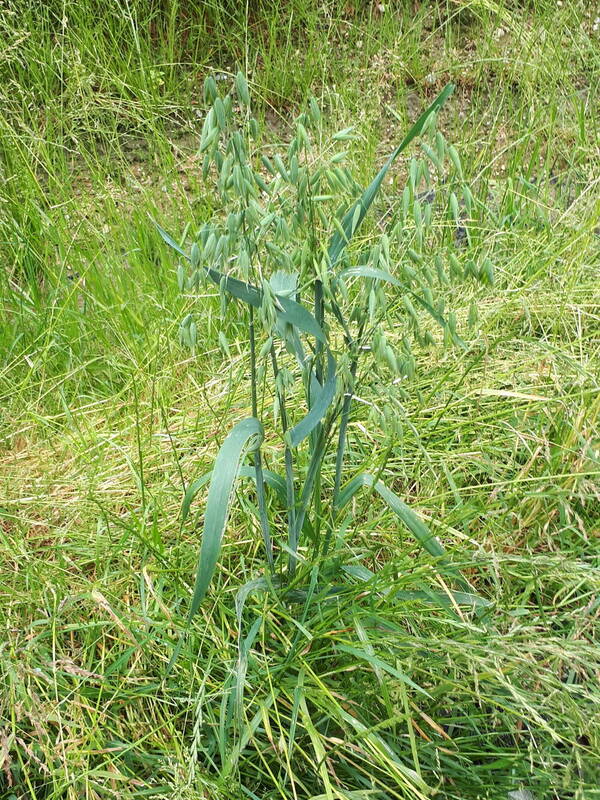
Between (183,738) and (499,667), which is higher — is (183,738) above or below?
below

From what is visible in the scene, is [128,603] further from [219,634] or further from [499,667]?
[499,667]

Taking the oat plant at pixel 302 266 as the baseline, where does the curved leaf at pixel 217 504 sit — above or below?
below

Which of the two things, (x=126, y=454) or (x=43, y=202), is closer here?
(x=126, y=454)

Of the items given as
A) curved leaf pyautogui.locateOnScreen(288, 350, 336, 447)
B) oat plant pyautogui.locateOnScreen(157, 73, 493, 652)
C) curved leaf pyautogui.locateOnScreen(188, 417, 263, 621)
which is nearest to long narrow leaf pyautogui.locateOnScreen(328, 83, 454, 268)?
oat plant pyautogui.locateOnScreen(157, 73, 493, 652)

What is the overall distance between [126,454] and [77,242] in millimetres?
1087

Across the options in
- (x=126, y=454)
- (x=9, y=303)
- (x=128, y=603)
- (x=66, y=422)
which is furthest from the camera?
(x=9, y=303)

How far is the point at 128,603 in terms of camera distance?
1.54 metres

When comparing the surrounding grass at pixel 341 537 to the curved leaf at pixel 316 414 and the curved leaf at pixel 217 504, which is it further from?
the curved leaf at pixel 217 504

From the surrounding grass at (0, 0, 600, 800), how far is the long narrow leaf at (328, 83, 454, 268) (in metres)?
0.20

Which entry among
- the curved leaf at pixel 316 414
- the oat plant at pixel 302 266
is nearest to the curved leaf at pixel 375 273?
the oat plant at pixel 302 266

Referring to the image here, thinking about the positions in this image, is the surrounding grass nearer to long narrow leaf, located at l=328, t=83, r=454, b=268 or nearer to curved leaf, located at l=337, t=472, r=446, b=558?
curved leaf, located at l=337, t=472, r=446, b=558

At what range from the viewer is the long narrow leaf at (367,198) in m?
1.10

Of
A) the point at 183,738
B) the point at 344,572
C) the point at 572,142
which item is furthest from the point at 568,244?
the point at 183,738

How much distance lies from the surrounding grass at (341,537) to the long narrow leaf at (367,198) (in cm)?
20
